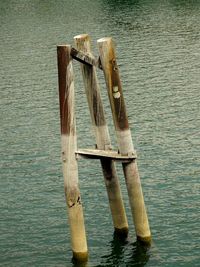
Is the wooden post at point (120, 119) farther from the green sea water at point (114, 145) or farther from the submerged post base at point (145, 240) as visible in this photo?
the green sea water at point (114, 145)

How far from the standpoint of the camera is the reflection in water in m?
22.3

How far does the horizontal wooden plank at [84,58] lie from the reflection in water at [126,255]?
283 inches

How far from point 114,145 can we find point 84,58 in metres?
16.6

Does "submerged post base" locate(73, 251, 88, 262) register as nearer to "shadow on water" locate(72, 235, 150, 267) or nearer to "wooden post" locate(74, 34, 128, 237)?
"shadow on water" locate(72, 235, 150, 267)

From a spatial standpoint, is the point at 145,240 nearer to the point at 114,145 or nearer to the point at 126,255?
the point at 126,255

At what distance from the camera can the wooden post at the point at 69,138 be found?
2020 centimetres

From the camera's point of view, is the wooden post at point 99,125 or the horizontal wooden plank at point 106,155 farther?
the wooden post at point 99,125

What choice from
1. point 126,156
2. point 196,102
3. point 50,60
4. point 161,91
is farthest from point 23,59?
point 126,156

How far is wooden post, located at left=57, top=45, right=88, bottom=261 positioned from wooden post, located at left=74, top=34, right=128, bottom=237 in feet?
4.02

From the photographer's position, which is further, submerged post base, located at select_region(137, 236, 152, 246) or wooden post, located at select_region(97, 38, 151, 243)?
submerged post base, located at select_region(137, 236, 152, 246)

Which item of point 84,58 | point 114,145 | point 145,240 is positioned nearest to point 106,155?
point 84,58

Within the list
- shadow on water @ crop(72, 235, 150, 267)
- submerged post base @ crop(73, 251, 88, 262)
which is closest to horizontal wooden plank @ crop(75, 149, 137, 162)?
submerged post base @ crop(73, 251, 88, 262)

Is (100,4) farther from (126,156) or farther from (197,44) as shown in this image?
(126,156)

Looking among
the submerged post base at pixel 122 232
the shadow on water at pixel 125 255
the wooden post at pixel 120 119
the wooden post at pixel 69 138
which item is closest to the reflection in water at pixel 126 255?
the shadow on water at pixel 125 255
